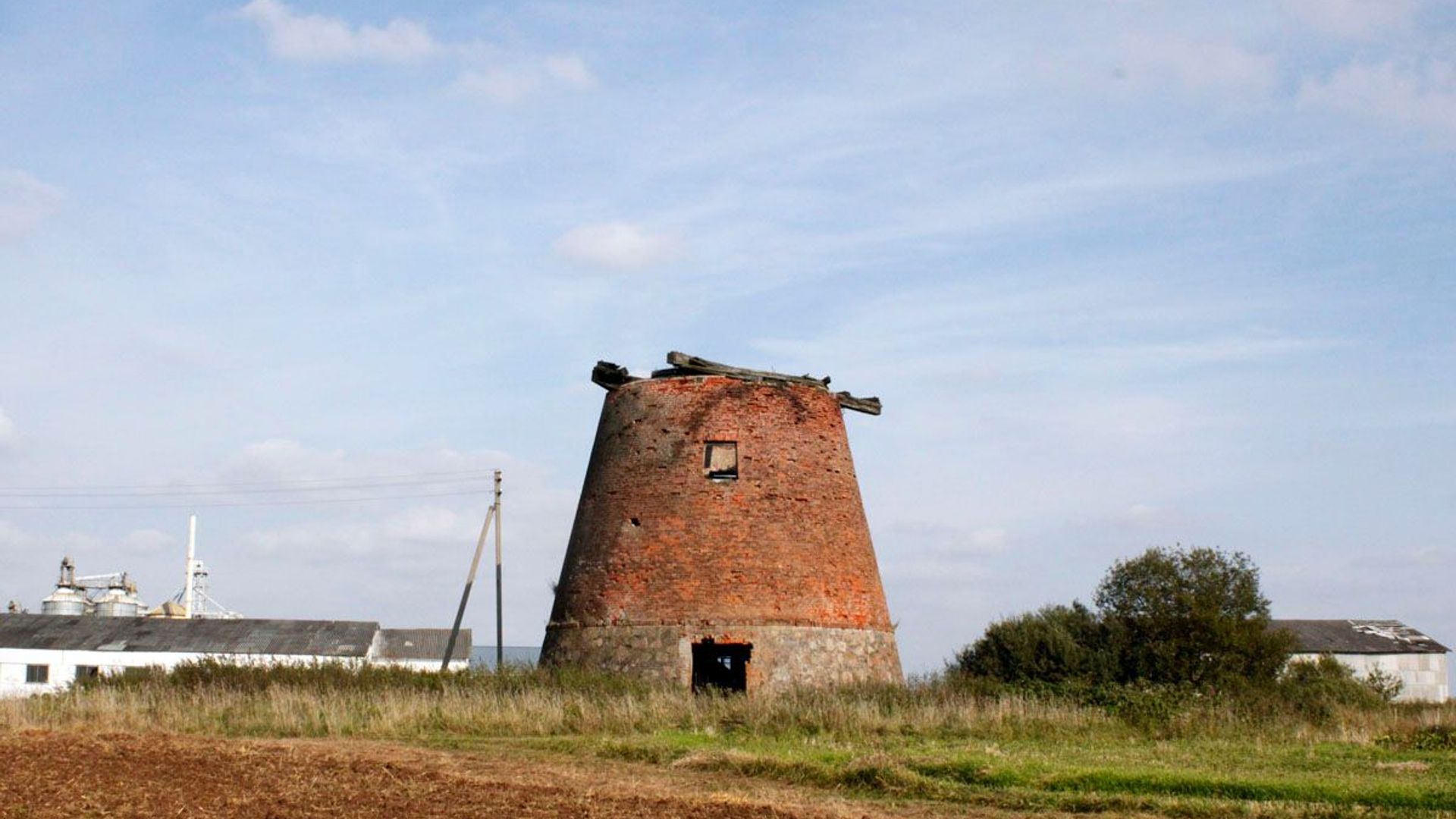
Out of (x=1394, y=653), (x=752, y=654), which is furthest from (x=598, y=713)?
(x=1394, y=653)

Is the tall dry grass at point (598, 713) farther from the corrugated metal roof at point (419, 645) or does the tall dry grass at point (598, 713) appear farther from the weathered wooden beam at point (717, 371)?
the corrugated metal roof at point (419, 645)

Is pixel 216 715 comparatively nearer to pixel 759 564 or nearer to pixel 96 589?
pixel 759 564

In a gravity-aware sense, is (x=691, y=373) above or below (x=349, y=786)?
above

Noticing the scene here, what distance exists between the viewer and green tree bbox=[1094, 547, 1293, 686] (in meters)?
26.5

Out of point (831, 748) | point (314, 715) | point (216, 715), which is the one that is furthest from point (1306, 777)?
point (216, 715)

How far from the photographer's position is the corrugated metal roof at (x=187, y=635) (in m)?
41.9

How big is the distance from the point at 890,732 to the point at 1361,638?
3988 cm

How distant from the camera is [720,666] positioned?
2247 cm

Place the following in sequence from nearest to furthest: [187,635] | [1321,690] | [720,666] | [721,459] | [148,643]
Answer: [721,459] → [720,666] → [1321,690] → [148,643] → [187,635]

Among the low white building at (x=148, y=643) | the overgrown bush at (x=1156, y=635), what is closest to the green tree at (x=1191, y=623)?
the overgrown bush at (x=1156, y=635)

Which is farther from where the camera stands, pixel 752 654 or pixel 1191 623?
pixel 1191 623

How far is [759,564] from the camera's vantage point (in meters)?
21.2

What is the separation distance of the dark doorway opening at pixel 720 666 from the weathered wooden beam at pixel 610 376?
468 cm

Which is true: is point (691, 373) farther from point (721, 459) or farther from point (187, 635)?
point (187, 635)
